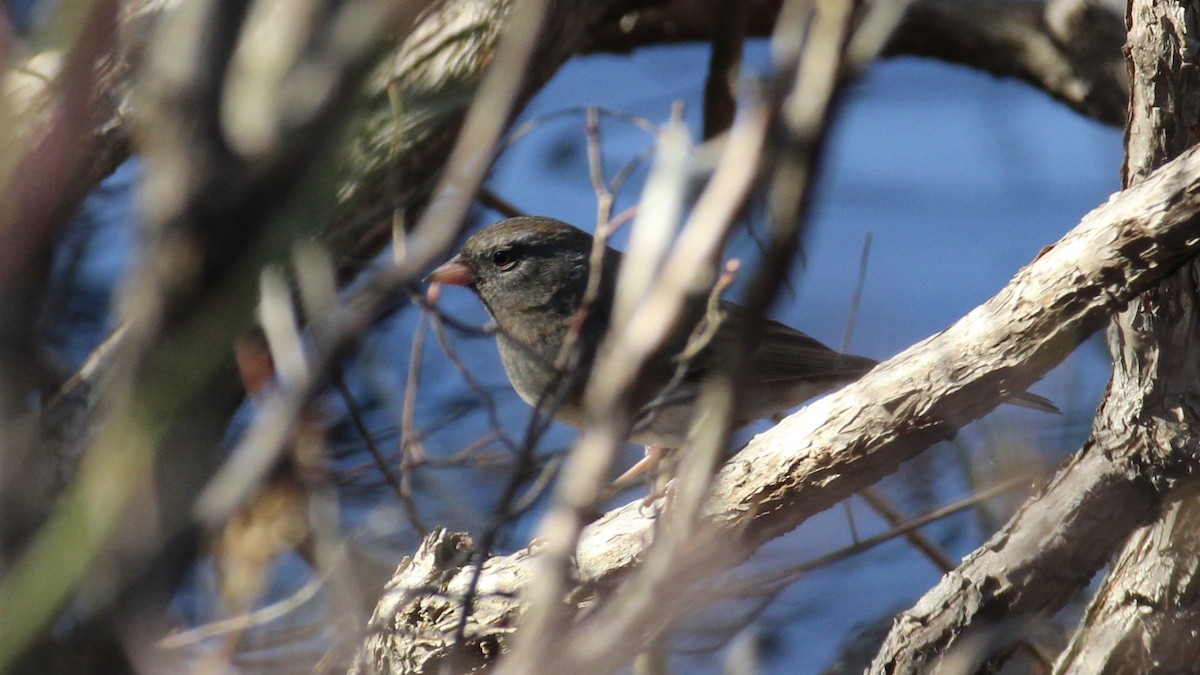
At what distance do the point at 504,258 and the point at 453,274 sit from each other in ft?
0.70

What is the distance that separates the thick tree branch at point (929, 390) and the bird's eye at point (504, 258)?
1859 millimetres

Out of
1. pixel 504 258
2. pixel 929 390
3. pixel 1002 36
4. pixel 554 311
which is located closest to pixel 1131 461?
pixel 929 390

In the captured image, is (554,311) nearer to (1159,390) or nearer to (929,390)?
(929,390)

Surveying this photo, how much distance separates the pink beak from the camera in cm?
475

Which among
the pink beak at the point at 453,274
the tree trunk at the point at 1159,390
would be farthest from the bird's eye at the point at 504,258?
the tree trunk at the point at 1159,390

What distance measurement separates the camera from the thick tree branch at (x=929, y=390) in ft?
7.46

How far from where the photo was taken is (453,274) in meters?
4.78

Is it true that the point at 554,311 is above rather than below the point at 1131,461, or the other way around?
above

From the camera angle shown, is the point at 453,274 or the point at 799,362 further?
the point at 453,274

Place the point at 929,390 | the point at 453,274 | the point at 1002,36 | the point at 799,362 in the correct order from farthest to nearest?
1. the point at 1002,36
2. the point at 453,274
3. the point at 799,362
4. the point at 929,390

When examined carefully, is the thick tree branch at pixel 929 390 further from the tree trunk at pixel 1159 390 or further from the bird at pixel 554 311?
the bird at pixel 554 311

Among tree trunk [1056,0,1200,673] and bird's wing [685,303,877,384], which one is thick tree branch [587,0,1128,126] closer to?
bird's wing [685,303,877,384]

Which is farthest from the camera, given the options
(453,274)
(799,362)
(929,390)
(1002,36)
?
(1002,36)

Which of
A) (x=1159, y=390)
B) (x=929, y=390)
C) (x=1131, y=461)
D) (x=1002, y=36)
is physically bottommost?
(x=1131, y=461)
